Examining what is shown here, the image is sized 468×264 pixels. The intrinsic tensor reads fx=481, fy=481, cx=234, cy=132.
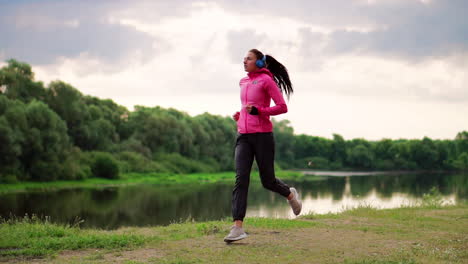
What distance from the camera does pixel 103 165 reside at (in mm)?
60156

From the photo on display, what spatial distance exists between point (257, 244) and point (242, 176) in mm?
992

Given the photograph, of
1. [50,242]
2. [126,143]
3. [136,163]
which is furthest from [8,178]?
[50,242]

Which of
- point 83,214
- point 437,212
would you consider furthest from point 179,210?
point 437,212

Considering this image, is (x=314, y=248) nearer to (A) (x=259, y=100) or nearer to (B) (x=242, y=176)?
(B) (x=242, y=176)

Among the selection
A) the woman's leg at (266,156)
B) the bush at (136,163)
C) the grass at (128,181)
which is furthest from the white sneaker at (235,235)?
the bush at (136,163)

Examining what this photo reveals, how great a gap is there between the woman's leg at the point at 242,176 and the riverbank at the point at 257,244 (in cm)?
42

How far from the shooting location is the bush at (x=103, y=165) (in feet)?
197

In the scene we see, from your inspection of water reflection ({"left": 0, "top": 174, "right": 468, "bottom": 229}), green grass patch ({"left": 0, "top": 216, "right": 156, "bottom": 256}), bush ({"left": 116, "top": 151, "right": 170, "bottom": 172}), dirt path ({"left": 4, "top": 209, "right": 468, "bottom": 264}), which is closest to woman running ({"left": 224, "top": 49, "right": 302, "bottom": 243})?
dirt path ({"left": 4, "top": 209, "right": 468, "bottom": 264})

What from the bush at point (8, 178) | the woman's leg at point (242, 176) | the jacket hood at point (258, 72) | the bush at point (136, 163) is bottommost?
the bush at point (8, 178)

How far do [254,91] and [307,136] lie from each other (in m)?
131

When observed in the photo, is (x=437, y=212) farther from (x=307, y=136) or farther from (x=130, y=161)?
(x=307, y=136)

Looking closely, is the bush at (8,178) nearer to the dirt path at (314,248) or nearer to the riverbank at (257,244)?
the riverbank at (257,244)

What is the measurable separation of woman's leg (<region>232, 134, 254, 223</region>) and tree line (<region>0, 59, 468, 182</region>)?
835 inches

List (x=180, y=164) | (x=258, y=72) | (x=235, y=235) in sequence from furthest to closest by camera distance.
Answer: (x=180, y=164)
(x=258, y=72)
(x=235, y=235)
